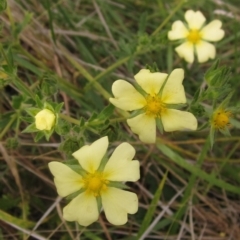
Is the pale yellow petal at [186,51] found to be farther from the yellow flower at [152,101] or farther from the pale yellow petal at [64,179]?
the pale yellow petal at [64,179]

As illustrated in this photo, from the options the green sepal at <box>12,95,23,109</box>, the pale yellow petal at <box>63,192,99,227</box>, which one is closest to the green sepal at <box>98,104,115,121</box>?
the pale yellow petal at <box>63,192,99,227</box>

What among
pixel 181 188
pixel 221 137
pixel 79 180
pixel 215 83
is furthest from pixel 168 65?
pixel 79 180

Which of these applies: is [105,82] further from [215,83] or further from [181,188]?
[215,83]

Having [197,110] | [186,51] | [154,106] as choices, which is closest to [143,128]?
[154,106]

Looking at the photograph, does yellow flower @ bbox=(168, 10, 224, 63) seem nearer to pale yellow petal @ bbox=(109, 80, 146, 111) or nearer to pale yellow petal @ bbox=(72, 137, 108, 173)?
pale yellow petal @ bbox=(109, 80, 146, 111)

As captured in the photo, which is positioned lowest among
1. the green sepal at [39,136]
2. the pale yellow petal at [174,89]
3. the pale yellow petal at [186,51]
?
the green sepal at [39,136]

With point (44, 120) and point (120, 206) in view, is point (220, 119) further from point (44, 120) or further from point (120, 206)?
point (44, 120)

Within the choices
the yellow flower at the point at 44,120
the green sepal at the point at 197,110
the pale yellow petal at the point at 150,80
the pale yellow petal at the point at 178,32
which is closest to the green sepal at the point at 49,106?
the yellow flower at the point at 44,120
